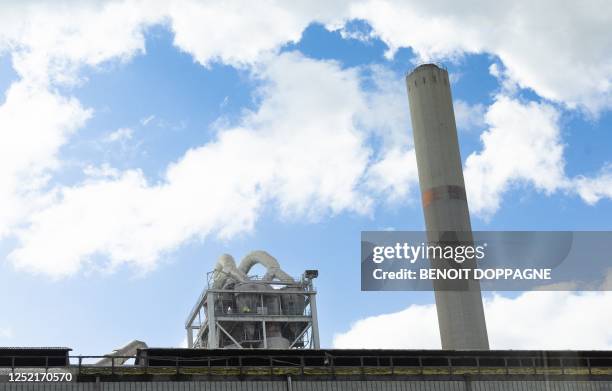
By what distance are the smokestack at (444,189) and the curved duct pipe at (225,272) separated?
53.3 feet

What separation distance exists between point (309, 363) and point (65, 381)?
11.6 metres

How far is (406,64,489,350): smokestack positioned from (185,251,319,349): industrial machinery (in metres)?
10.9

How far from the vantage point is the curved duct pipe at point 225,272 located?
7538 cm

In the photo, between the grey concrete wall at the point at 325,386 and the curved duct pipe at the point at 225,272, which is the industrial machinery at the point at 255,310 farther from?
the grey concrete wall at the point at 325,386

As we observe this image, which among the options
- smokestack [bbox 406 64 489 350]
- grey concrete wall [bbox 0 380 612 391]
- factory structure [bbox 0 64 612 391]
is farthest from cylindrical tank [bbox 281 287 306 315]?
grey concrete wall [bbox 0 380 612 391]

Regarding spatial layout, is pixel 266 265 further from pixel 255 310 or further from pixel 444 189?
pixel 444 189

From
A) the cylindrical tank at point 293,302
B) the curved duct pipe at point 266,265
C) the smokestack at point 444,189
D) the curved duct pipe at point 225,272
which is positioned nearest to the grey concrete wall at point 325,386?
the smokestack at point 444,189

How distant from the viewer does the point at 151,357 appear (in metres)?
40.8

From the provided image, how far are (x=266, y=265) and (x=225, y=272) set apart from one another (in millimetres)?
3800

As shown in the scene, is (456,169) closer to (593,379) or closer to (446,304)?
(446,304)

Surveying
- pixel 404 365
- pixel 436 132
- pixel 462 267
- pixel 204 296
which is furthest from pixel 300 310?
pixel 404 365

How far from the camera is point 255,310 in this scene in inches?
2918

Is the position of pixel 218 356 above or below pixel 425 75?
below

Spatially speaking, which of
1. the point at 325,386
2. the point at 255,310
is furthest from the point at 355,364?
the point at 255,310
